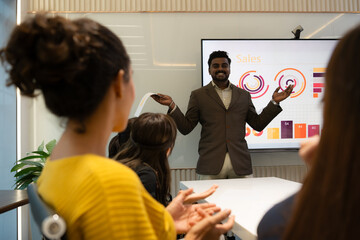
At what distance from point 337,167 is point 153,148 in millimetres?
1396

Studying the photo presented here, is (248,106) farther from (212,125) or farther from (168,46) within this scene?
(168,46)

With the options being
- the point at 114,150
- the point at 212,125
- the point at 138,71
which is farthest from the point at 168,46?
the point at 114,150

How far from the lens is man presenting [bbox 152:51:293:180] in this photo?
3.63 m

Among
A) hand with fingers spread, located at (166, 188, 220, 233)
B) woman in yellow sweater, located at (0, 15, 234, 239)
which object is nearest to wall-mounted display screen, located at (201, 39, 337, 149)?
hand with fingers spread, located at (166, 188, 220, 233)

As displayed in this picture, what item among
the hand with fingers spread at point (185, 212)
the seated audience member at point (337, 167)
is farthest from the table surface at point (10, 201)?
the seated audience member at point (337, 167)

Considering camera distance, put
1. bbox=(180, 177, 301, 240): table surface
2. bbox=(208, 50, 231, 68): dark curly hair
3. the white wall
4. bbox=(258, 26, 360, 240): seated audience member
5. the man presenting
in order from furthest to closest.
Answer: the white wall < bbox=(208, 50, 231, 68): dark curly hair < the man presenting < bbox=(180, 177, 301, 240): table surface < bbox=(258, 26, 360, 240): seated audience member

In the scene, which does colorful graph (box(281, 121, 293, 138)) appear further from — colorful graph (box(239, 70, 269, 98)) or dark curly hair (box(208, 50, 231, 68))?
dark curly hair (box(208, 50, 231, 68))

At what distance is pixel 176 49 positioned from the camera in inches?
172

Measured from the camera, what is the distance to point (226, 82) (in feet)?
12.8

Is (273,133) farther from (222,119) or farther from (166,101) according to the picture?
(166,101)

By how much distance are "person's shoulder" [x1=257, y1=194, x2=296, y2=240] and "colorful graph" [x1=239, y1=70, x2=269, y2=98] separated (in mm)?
3529

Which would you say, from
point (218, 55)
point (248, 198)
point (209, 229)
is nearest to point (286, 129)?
point (218, 55)

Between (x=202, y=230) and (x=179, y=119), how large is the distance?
272 cm

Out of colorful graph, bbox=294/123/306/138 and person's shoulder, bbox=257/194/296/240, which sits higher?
colorful graph, bbox=294/123/306/138
